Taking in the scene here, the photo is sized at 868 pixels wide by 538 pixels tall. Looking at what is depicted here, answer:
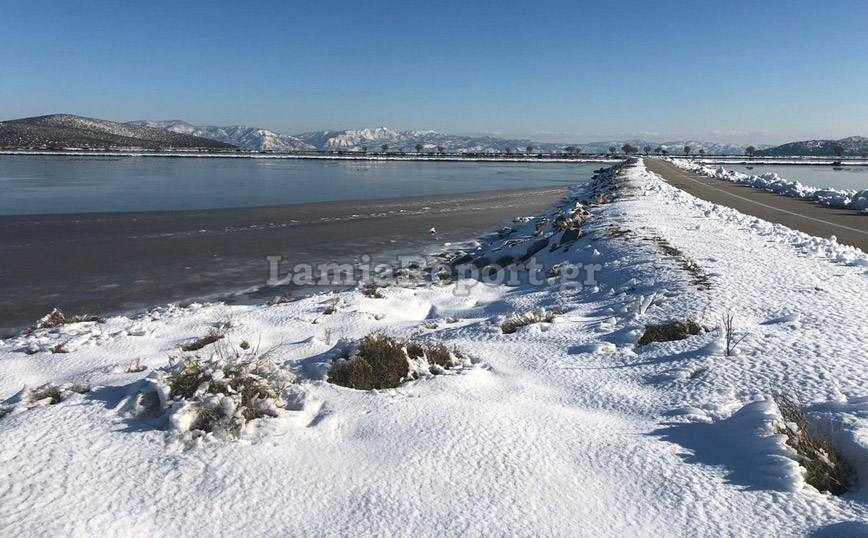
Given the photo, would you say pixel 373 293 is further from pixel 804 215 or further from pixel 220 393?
pixel 804 215

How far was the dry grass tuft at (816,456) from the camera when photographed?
3.10 meters

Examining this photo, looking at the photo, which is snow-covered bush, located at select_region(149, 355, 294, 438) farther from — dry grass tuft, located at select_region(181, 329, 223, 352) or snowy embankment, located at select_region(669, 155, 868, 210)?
snowy embankment, located at select_region(669, 155, 868, 210)

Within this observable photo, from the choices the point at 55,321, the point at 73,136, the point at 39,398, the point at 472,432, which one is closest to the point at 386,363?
the point at 472,432

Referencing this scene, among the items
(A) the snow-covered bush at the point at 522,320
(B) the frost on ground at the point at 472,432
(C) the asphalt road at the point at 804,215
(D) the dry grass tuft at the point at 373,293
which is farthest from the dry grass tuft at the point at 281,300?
(C) the asphalt road at the point at 804,215

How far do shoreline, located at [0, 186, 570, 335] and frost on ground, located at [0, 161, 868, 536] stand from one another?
472 cm

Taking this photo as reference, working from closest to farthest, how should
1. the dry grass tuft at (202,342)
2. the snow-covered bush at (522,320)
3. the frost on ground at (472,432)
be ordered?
the frost on ground at (472,432) → the dry grass tuft at (202,342) → the snow-covered bush at (522,320)

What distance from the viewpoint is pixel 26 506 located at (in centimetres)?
298

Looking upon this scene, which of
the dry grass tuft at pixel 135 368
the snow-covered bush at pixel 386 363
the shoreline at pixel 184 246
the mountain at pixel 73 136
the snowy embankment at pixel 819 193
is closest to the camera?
the snow-covered bush at pixel 386 363

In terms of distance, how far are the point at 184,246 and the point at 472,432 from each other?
1587cm

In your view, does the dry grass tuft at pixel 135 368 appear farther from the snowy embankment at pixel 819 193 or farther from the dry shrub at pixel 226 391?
the snowy embankment at pixel 819 193

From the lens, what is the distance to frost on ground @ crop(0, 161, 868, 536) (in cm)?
298

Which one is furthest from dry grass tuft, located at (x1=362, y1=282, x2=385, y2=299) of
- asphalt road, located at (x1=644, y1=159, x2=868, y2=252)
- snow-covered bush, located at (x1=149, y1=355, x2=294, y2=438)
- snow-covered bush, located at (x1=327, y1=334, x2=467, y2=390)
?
asphalt road, located at (x1=644, y1=159, x2=868, y2=252)

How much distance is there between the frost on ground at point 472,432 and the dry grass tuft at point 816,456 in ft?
0.21

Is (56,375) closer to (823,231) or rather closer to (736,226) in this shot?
(736,226)
